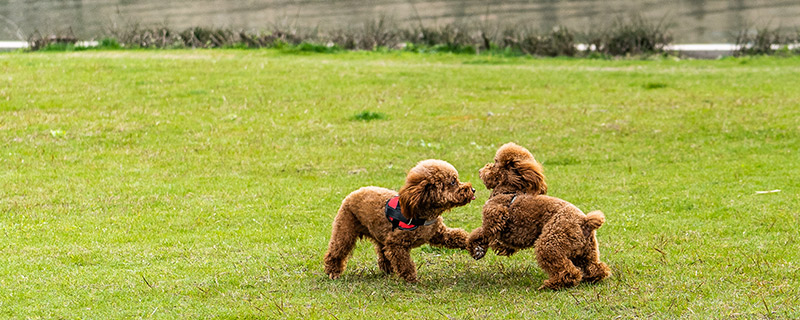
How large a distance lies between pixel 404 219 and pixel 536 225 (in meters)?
1.05

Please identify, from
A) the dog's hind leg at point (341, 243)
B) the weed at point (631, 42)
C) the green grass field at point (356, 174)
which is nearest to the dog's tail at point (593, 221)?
the green grass field at point (356, 174)

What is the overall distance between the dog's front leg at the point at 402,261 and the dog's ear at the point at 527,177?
1041 mm

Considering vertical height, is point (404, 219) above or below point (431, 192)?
below

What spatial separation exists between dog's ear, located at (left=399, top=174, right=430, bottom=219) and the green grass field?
64 centimetres

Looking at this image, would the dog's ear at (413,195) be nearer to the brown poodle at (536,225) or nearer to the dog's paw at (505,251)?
the brown poodle at (536,225)

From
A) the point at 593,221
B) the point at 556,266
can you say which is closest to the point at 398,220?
the point at 556,266

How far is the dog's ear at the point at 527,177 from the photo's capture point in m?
6.98

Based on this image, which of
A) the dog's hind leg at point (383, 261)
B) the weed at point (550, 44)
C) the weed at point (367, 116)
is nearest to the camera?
the dog's hind leg at point (383, 261)

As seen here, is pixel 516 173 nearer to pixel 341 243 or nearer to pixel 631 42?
pixel 341 243

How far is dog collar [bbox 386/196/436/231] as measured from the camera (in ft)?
22.5

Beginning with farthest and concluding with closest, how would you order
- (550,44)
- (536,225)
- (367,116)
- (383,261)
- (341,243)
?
(550,44)
(367,116)
(383,261)
(341,243)
(536,225)

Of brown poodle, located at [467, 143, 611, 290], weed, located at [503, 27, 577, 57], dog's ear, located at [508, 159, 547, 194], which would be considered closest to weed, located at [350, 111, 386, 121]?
brown poodle, located at [467, 143, 611, 290]

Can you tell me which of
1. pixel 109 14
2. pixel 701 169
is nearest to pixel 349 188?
pixel 701 169

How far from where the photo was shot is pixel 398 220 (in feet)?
22.6
